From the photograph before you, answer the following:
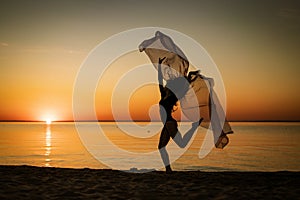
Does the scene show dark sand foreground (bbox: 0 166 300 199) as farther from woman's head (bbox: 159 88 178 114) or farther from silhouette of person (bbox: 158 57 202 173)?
woman's head (bbox: 159 88 178 114)

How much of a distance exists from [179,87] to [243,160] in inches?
903

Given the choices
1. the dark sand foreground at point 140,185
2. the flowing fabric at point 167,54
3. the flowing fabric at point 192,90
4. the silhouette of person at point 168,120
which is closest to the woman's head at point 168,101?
the silhouette of person at point 168,120

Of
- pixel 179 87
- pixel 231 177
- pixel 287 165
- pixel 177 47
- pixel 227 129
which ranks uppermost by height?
pixel 177 47

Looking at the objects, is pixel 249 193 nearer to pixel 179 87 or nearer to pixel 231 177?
pixel 231 177

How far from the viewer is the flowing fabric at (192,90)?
11164 mm

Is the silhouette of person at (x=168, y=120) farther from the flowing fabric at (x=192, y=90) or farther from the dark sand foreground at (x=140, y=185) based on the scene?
the dark sand foreground at (x=140, y=185)

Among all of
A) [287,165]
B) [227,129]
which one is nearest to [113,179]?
[227,129]

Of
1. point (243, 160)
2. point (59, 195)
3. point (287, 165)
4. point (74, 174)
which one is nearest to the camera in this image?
point (59, 195)

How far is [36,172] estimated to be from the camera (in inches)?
413

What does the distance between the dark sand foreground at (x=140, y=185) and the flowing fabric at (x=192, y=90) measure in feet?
5.60

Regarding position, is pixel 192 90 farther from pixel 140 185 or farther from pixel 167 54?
pixel 140 185

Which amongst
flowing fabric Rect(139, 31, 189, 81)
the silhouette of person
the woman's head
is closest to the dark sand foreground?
the silhouette of person

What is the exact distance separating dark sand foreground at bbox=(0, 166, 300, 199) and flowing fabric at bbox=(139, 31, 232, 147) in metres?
1.71

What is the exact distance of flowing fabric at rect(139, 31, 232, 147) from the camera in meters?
11.2
